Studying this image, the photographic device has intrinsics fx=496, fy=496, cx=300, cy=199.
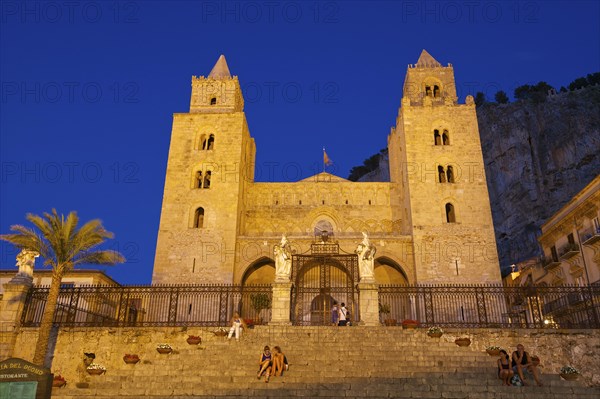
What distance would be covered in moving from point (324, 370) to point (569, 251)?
18.2 m

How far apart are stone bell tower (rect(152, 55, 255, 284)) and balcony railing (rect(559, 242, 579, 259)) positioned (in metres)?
17.2

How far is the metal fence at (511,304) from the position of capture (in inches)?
632

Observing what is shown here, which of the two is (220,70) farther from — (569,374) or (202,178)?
(569,374)

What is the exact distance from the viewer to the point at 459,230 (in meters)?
27.5

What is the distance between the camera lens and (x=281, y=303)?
15.9 m

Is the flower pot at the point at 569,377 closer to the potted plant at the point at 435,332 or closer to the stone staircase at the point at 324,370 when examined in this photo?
the stone staircase at the point at 324,370

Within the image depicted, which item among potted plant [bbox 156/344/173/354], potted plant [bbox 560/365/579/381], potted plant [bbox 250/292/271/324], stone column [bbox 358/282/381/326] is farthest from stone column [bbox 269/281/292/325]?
potted plant [bbox 560/365/579/381]

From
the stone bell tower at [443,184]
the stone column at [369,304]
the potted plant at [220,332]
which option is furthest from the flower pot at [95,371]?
the stone bell tower at [443,184]

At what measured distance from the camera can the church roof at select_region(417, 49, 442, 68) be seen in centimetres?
3470

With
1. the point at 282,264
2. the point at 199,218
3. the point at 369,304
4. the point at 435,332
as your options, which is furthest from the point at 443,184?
the point at 435,332

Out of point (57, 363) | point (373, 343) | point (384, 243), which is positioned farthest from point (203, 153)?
point (373, 343)

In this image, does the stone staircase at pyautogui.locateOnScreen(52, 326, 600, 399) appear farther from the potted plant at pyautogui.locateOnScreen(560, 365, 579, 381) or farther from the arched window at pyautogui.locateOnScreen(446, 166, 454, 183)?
the arched window at pyautogui.locateOnScreen(446, 166, 454, 183)

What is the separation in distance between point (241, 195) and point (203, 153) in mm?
3450

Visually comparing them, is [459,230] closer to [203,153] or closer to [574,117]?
[203,153]
